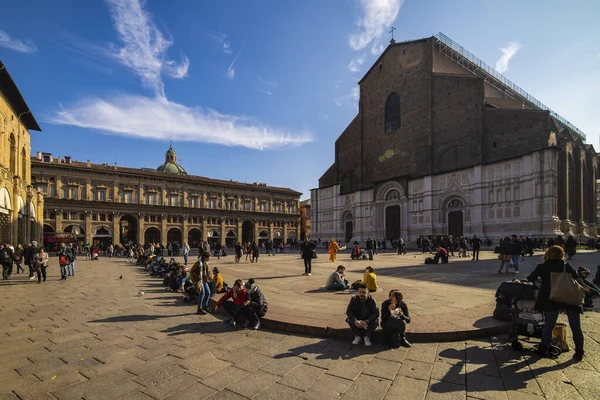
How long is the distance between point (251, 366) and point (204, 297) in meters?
3.59

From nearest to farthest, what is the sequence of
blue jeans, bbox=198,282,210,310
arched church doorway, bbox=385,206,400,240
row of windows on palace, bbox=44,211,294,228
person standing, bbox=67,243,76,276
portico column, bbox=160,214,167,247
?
blue jeans, bbox=198,282,210,310
person standing, bbox=67,243,76,276
arched church doorway, bbox=385,206,400,240
row of windows on palace, bbox=44,211,294,228
portico column, bbox=160,214,167,247

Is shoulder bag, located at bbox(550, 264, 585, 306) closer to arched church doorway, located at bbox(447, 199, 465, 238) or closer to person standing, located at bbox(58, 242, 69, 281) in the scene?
person standing, located at bbox(58, 242, 69, 281)

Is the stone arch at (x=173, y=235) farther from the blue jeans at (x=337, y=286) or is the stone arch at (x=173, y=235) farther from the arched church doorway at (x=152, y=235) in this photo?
the blue jeans at (x=337, y=286)

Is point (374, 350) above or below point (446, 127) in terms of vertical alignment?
below

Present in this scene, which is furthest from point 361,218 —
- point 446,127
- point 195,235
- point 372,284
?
point 372,284

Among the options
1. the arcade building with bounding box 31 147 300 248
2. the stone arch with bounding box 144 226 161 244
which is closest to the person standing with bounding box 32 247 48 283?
the arcade building with bounding box 31 147 300 248

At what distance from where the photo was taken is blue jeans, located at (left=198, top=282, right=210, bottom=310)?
730 centimetres

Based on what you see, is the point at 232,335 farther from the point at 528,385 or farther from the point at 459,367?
the point at 528,385

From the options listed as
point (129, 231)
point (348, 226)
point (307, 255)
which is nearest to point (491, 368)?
point (307, 255)

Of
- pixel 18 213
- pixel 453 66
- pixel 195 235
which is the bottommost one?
pixel 195 235

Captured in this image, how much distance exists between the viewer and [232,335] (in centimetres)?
568

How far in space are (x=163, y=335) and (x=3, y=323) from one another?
4008 mm

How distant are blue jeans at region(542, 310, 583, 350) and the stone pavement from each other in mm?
281

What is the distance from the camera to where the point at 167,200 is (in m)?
55.5
